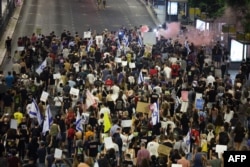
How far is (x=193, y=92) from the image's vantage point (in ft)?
101

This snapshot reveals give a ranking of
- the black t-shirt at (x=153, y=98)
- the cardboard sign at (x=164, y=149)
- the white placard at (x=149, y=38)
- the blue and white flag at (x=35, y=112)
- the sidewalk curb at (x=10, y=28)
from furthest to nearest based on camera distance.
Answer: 1. the sidewalk curb at (x=10, y=28)
2. the white placard at (x=149, y=38)
3. the black t-shirt at (x=153, y=98)
4. the blue and white flag at (x=35, y=112)
5. the cardboard sign at (x=164, y=149)

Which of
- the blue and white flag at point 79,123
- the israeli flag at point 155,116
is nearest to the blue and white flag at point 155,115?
the israeli flag at point 155,116

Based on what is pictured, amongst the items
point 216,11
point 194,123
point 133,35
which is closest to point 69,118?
point 194,123

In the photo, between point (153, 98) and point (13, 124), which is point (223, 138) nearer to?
point (153, 98)

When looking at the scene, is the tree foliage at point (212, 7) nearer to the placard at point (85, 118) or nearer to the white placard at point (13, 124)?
the placard at point (85, 118)

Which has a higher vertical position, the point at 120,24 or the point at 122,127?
the point at 122,127

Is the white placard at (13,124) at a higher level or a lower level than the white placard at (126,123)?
higher

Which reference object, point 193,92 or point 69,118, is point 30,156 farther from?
point 193,92

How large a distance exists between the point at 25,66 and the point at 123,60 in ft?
15.6

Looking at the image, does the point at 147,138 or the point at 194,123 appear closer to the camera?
the point at 147,138

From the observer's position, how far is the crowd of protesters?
73.1 feet

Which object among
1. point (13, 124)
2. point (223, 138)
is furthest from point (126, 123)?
point (13, 124)

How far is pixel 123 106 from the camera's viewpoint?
2823 cm

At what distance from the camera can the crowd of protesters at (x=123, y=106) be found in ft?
73.1
